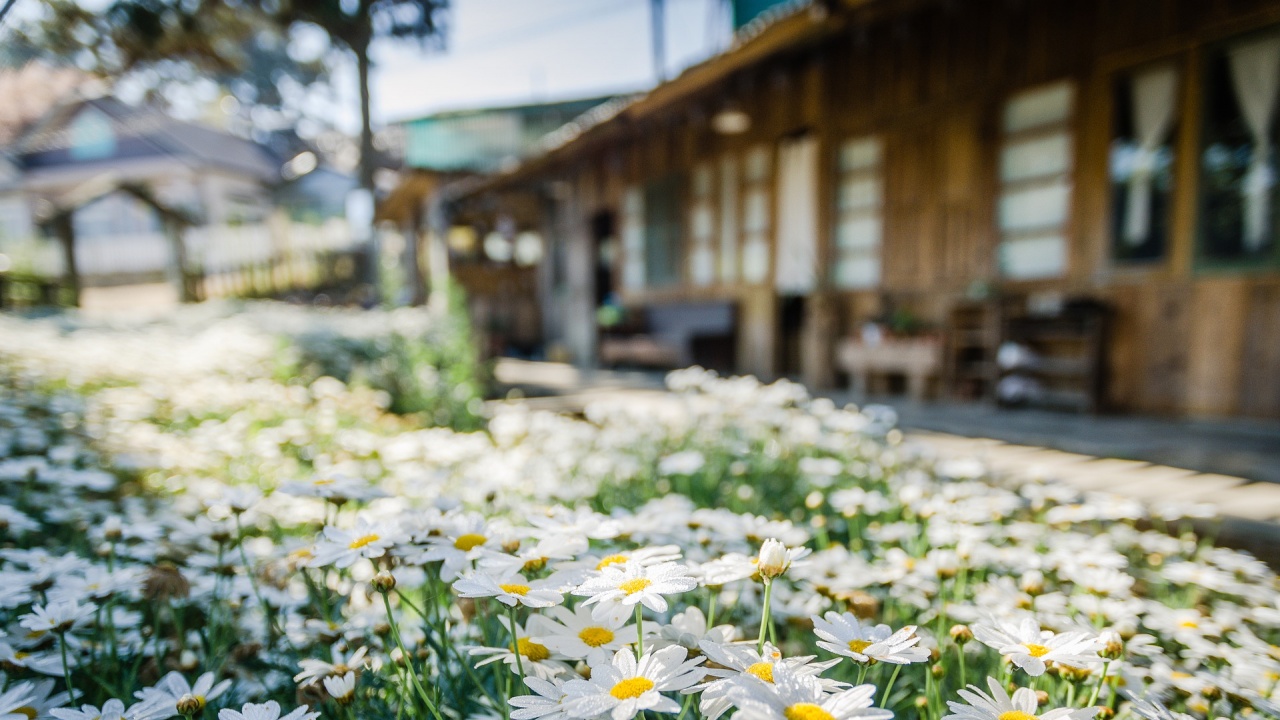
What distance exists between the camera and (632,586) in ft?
2.13

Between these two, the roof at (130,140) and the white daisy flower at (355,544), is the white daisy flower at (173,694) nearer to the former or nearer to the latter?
the white daisy flower at (355,544)

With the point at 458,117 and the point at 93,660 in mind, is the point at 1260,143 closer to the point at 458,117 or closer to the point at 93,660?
the point at 93,660

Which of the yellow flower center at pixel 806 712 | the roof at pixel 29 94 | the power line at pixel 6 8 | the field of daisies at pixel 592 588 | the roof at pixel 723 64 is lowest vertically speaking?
the field of daisies at pixel 592 588

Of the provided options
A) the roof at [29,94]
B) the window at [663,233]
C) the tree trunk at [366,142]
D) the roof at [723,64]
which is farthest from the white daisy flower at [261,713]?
the roof at [29,94]

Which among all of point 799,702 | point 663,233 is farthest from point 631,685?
point 663,233

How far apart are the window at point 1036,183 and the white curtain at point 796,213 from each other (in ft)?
5.34

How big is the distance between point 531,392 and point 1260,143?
15.3 ft

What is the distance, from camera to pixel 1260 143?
10.6 feet

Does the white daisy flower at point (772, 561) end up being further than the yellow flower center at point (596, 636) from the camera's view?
No

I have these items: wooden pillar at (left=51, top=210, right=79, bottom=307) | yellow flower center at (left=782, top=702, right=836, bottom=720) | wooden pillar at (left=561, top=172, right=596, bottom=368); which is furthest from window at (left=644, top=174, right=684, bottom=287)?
wooden pillar at (left=51, top=210, right=79, bottom=307)

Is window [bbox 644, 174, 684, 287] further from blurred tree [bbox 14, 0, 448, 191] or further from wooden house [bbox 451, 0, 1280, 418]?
blurred tree [bbox 14, 0, 448, 191]

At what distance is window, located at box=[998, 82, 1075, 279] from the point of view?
12.9 feet

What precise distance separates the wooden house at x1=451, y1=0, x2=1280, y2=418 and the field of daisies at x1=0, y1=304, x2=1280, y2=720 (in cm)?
214

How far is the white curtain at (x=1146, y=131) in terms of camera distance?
11.5 feet
